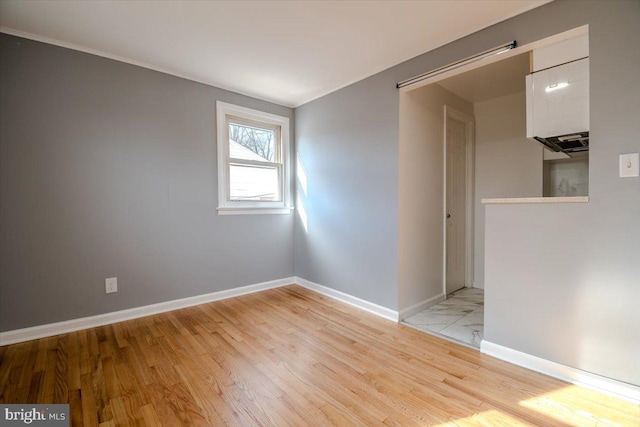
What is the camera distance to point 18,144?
2176 millimetres

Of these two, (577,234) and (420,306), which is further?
(420,306)

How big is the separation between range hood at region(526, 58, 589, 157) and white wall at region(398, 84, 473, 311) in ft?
3.27

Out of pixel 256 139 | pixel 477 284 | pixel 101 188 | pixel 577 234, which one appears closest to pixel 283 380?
pixel 577 234

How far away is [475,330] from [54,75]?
4158 mm

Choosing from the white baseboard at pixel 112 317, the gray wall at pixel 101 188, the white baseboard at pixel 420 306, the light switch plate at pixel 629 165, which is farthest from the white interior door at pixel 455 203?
the gray wall at pixel 101 188

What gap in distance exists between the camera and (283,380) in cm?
175

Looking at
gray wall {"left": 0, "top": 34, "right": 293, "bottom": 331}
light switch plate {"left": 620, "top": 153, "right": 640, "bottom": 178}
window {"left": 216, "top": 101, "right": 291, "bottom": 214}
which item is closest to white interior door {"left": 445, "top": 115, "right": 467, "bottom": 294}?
light switch plate {"left": 620, "top": 153, "right": 640, "bottom": 178}

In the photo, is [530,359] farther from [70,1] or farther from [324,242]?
[70,1]

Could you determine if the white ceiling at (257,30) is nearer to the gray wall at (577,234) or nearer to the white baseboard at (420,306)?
the gray wall at (577,234)

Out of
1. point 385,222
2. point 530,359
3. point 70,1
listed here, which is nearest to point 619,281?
point 530,359

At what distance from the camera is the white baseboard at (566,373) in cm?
155

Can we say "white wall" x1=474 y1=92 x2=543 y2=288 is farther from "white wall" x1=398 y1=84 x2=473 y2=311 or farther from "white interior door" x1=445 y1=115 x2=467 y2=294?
"white wall" x1=398 y1=84 x2=473 y2=311

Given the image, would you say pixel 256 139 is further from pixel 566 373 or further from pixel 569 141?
pixel 566 373

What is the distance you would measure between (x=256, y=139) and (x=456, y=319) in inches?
120
